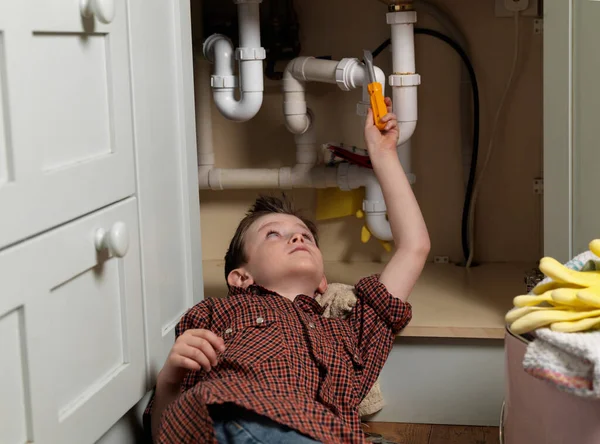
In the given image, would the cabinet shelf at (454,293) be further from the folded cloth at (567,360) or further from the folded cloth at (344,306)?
the folded cloth at (567,360)

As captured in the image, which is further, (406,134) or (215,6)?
(215,6)

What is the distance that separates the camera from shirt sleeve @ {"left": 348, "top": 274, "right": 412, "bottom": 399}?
4.59 ft

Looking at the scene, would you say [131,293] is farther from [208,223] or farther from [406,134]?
[208,223]

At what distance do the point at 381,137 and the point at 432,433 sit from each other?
0.55m

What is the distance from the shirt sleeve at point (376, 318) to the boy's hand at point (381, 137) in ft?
0.74

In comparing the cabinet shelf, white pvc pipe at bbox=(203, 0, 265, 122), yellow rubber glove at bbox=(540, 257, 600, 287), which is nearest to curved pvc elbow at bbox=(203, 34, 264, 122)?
white pvc pipe at bbox=(203, 0, 265, 122)

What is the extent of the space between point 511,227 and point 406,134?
412 millimetres

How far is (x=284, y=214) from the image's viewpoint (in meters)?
1.51

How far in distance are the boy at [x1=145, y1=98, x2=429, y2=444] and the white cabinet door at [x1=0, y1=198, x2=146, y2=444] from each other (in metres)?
0.08

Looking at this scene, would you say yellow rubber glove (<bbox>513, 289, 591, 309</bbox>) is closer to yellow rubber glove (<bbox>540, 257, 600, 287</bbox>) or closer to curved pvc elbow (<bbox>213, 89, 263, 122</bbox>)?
yellow rubber glove (<bbox>540, 257, 600, 287</bbox>)

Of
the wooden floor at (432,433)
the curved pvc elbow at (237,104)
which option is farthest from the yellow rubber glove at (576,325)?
the curved pvc elbow at (237,104)

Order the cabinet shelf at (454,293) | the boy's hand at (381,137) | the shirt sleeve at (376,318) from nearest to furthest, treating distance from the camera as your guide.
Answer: the shirt sleeve at (376,318)
the boy's hand at (381,137)
the cabinet shelf at (454,293)

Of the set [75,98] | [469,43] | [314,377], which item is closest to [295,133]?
[469,43]

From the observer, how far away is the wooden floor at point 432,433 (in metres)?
1.60
